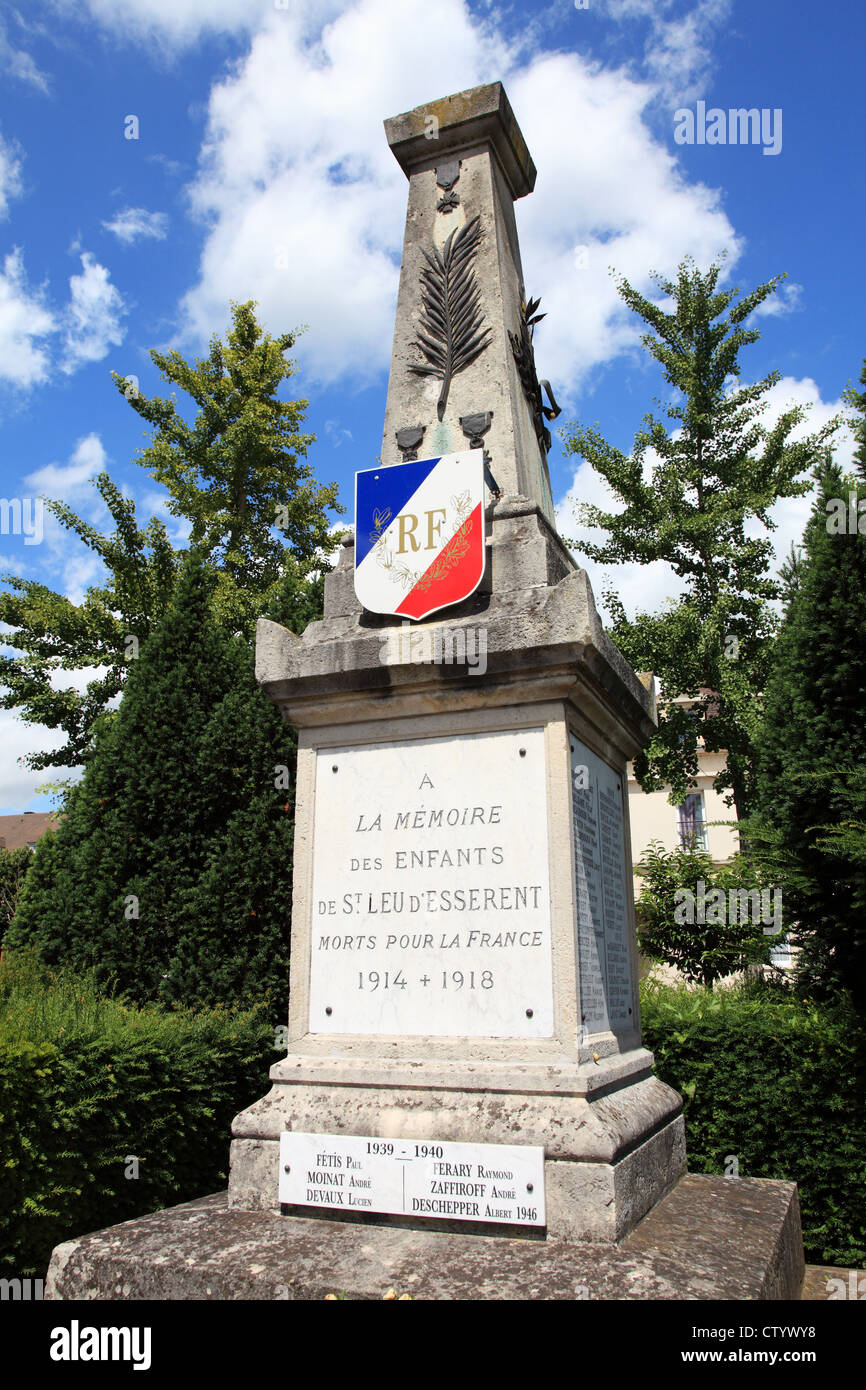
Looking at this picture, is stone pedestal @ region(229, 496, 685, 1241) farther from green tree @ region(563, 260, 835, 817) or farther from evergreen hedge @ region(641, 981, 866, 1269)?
green tree @ region(563, 260, 835, 817)

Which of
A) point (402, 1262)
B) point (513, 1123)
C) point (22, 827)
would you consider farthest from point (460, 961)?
point (22, 827)

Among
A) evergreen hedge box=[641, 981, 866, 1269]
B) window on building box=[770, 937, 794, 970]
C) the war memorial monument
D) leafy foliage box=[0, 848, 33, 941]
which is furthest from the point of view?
leafy foliage box=[0, 848, 33, 941]

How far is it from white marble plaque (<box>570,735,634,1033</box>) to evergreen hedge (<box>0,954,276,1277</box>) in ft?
7.85

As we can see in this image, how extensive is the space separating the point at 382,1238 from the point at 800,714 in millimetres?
5486

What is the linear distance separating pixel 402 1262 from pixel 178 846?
4.32 metres

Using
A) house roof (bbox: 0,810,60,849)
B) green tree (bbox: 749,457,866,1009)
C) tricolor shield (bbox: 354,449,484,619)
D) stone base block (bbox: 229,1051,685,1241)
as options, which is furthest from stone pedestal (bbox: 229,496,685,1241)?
house roof (bbox: 0,810,60,849)

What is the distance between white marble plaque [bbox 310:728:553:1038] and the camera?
378cm

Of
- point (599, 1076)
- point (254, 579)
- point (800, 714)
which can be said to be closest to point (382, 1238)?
point (599, 1076)

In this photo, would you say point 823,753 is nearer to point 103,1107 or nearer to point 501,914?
point 501,914

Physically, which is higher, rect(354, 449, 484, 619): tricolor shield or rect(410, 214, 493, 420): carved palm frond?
rect(410, 214, 493, 420): carved palm frond

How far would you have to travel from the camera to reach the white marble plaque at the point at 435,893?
3777mm

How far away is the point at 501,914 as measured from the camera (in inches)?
151
